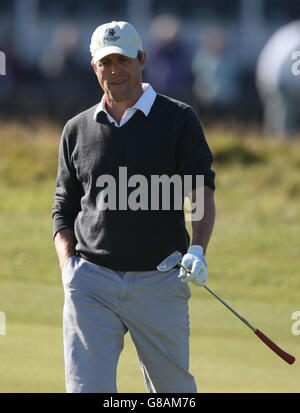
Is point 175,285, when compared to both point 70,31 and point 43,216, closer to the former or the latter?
point 43,216

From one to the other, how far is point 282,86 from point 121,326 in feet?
49.7

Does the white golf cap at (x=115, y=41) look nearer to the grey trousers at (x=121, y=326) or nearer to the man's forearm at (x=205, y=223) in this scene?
the man's forearm at (x=205, y=223)

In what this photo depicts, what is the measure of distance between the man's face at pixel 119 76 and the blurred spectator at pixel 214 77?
1402 centimetres

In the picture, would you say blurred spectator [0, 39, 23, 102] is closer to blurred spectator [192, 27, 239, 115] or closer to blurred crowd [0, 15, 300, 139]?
blurred crowd [0, 15, 300, 139]

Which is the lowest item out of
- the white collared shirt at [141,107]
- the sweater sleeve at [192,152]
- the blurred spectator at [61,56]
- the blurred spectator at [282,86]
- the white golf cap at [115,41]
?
the sweater sleeve at [192,152]

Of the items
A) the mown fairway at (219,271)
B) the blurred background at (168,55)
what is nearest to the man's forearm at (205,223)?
the mown fairway at (219,271)

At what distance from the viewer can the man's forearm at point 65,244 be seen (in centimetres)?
514

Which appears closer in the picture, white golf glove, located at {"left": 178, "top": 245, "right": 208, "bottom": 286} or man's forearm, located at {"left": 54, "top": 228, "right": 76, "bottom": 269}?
white golf glove, located at {"left": 178, "top": 245, "right": 208, "bottom": 286}

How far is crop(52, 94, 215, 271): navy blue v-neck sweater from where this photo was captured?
4.89 metres

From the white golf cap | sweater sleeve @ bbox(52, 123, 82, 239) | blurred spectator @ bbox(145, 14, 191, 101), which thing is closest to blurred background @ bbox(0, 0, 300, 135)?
blurred spectator @ bbox(145, 14, 191, 101)

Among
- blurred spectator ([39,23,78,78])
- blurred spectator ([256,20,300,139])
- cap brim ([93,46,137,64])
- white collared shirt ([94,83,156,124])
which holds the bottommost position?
white collared shirt ([94,83,156,124])

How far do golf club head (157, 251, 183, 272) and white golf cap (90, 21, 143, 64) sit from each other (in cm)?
94

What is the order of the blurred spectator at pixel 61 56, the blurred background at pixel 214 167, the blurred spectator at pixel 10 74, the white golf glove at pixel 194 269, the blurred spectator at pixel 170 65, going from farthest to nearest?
the blurred spectator at pixel 61 56, the blurred spectator at pixel 10 74, the blurred spectator at pixel 170 65, the blurred background at pixel 214 167, the white golf glove at pixel 194 269
